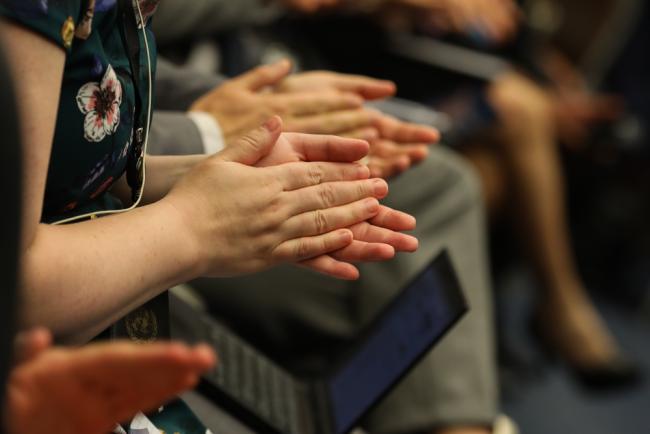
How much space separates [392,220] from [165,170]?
0.53ft

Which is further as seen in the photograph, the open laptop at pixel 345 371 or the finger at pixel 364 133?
the finger at pixel 364 133

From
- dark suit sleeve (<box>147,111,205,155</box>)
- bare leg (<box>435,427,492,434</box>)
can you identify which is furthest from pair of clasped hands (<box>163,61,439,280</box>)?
bare leg (<box>435,427,492,434</box>)

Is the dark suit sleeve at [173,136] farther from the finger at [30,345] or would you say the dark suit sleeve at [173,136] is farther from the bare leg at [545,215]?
the bare leg at [545,215]

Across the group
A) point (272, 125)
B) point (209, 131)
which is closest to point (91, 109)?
point (272, 125)

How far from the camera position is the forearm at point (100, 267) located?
1.49 ft

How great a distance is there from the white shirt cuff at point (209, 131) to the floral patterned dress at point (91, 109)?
0.60ft

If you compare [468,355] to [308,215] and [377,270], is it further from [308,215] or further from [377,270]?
[308,215]

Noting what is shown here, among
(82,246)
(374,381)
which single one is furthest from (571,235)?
(82,246)

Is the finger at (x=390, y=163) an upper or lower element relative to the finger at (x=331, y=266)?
upper

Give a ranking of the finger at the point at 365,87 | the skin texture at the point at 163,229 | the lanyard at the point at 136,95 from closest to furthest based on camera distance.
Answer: the skin texture at the point at 163,229, the lanyard at the point at 136,95, the finger at the point at 365,87

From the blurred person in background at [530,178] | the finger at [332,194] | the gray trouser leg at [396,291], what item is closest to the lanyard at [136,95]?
the finger at [332,194]

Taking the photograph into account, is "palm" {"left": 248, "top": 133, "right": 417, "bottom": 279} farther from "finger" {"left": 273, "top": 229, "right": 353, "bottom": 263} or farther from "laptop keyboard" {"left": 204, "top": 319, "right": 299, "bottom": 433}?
"laptop keyboard" {"left": 204, "top": 319, "right": 299, "bottom": 433}

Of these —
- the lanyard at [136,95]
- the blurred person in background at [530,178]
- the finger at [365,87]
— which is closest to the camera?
the lanyard at [136,95]

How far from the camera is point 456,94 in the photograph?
4.55ft
